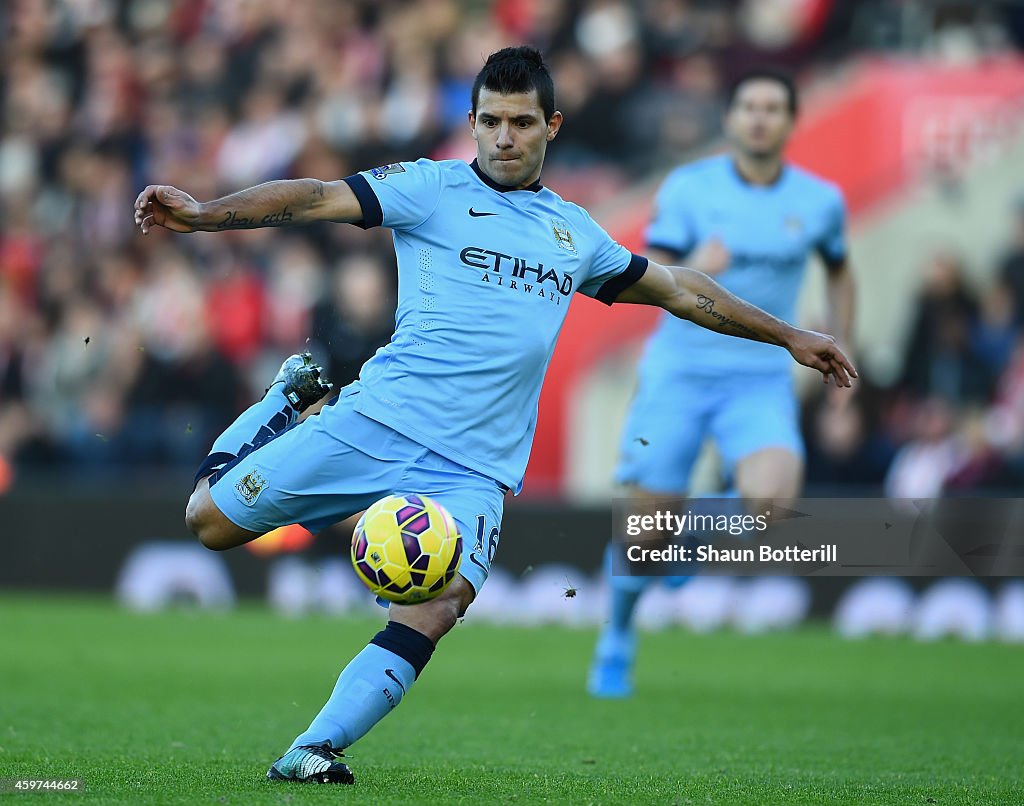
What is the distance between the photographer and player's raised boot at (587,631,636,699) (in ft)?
31.7

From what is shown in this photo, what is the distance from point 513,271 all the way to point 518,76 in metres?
0.69

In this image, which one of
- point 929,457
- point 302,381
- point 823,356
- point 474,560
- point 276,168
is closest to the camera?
point 474,560

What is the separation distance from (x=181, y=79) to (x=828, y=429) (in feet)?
32.5

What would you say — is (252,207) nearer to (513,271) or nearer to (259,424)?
(513,271)

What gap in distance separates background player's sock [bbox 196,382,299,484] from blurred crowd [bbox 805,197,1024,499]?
8.28m

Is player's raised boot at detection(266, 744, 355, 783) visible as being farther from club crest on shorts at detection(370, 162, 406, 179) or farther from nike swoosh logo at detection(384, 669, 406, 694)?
club crest on shorts at detection(370, 162, 406, 179)

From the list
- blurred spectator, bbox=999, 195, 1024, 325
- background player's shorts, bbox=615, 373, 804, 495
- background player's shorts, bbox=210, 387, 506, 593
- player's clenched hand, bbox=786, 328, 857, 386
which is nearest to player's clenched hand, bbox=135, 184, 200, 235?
background player's shorts, bbox=210, 387, 506, 593

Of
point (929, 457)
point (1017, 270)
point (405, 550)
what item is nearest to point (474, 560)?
point (405, 550)

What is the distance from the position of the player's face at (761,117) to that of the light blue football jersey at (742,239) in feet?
0.68

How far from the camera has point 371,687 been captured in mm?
5832

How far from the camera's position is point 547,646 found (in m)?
12.8

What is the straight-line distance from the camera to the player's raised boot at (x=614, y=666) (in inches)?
380

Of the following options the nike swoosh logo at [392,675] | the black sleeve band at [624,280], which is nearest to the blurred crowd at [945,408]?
the black sleeve band at [624,280]

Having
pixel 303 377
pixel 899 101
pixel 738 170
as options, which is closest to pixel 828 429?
pixel 899 101
